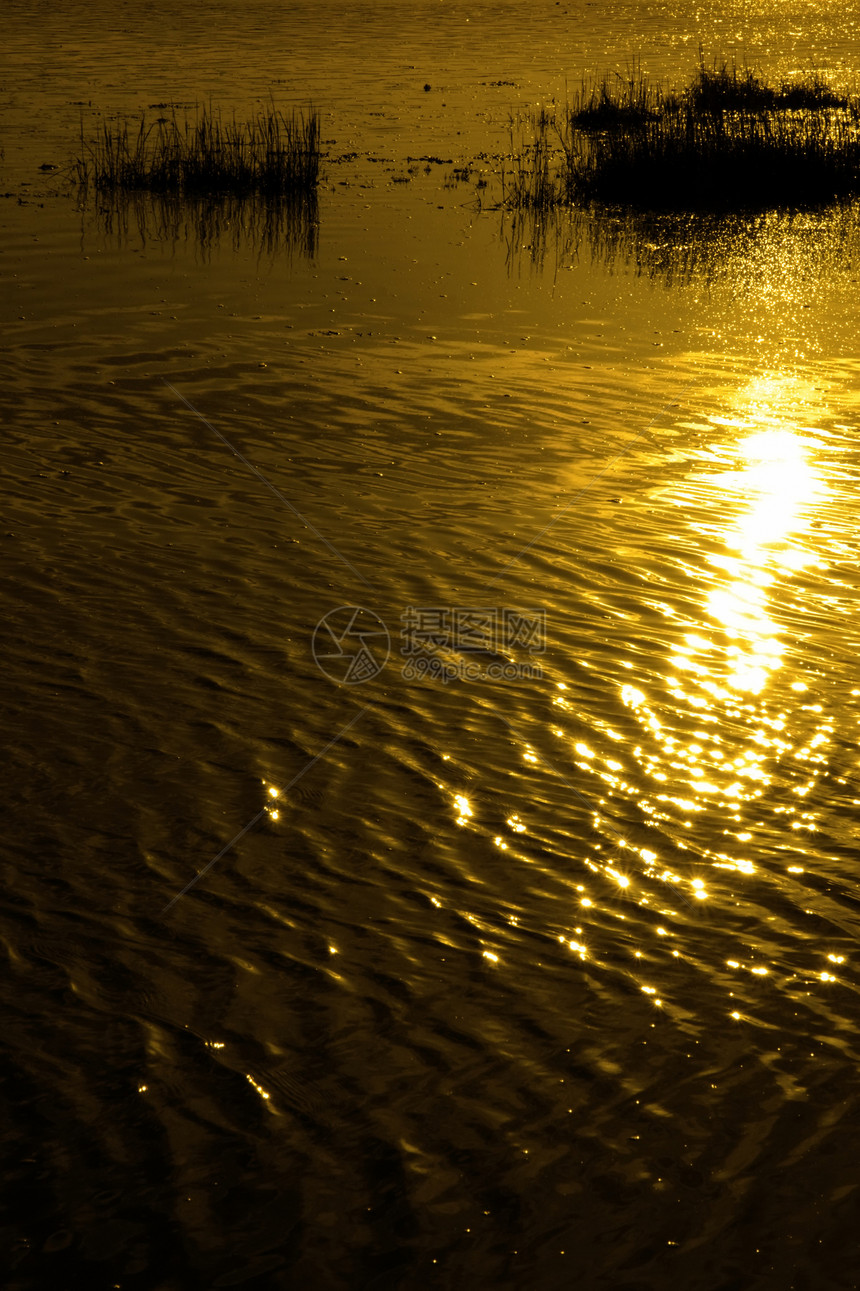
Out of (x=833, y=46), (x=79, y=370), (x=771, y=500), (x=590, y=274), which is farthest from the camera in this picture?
(x=833, y=46)

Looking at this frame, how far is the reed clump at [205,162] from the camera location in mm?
18172

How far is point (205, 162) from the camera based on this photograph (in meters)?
18.6

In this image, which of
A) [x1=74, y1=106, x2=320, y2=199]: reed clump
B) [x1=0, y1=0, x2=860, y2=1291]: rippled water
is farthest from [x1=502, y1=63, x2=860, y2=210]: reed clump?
[x1=0, y1=0, x2=860, y2=1291]: rippled water

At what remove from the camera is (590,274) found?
15.0 meters

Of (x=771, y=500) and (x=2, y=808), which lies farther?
(x=771, y=500)

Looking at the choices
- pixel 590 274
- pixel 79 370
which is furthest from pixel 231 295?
pixel 590 274

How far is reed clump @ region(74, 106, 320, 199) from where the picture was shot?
18172 mm

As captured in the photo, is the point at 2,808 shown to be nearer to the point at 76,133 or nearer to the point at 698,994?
the point at 698,994

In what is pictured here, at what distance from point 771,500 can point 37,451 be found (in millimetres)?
4842

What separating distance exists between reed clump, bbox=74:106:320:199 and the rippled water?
6.12 meters

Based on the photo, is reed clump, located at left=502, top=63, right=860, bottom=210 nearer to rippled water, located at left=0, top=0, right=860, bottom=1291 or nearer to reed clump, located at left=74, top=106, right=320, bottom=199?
reed clump, located at left=74, top=106, right=320, bottom=199

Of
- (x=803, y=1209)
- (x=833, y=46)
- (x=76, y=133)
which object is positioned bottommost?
(x=803, y=1209)

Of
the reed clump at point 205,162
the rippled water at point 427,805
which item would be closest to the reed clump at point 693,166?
the reed clump at point 205,162

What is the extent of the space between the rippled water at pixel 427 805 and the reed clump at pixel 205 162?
6.12 meters
